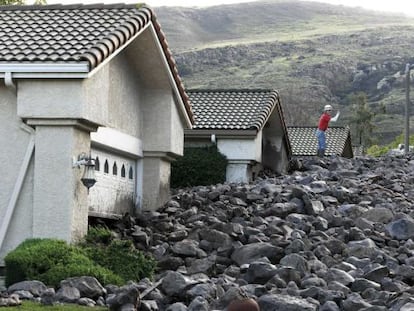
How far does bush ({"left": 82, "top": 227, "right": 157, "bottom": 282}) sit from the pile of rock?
0.32 m

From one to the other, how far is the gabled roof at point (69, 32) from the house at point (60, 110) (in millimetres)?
18

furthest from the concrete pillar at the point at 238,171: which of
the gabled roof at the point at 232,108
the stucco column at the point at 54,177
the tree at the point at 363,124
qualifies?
the tree at the point at 363,124

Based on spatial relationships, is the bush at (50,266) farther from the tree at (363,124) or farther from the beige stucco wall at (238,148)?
the tree at (363,124)

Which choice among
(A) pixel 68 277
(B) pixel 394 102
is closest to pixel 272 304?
(A) pixel 68 277

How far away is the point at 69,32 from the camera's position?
19.8 meters

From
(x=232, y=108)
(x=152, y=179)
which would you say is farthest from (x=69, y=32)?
(x=232, y=108)

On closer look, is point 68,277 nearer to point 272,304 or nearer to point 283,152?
point 272,304

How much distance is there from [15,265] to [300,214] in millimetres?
7768

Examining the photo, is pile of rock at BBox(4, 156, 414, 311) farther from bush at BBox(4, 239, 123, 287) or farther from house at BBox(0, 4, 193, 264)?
house at BBox(0, 4, 193, 264)

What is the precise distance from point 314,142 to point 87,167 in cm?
3373

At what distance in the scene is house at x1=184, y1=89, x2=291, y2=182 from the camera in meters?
34.8

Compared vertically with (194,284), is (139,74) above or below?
above

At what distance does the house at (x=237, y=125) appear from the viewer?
114 ft

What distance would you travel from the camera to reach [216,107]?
3681 cm
